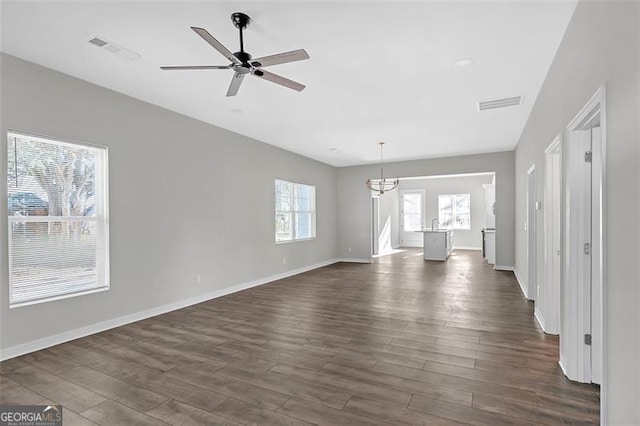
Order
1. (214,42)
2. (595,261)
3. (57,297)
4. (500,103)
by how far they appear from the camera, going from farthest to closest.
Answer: (500,103) < (57,297) < (595,261) < (214,42)

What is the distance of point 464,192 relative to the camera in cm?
1233

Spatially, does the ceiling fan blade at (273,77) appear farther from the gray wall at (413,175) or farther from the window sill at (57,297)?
the gray wall at (413,175)

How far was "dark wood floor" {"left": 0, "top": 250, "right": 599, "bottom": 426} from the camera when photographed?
2.13m

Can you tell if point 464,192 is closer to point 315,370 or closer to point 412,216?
point 412,216

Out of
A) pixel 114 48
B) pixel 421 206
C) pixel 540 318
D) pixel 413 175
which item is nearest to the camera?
pixel 114 48

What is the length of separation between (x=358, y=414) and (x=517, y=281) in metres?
5.32

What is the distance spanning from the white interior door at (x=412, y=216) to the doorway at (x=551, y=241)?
381 inches

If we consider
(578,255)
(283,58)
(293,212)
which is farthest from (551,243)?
(293,212)

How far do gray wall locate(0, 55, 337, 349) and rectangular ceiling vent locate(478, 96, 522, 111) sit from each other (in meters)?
3.96

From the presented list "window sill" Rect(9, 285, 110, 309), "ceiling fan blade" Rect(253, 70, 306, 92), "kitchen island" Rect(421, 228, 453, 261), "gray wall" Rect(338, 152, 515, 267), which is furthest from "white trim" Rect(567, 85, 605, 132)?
"kitchen island" Rect(421, 228, 453, 261)

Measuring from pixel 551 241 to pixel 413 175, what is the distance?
538 cm

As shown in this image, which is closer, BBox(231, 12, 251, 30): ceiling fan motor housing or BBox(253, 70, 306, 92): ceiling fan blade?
BBox(231, 12, 251, 30): ceiling fan motor housing

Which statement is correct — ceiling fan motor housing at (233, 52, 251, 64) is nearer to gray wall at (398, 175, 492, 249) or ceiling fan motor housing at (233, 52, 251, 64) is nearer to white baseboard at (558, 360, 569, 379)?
white baseboard at (558, 360, 569, 379)

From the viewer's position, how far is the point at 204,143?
5156 millimetres
